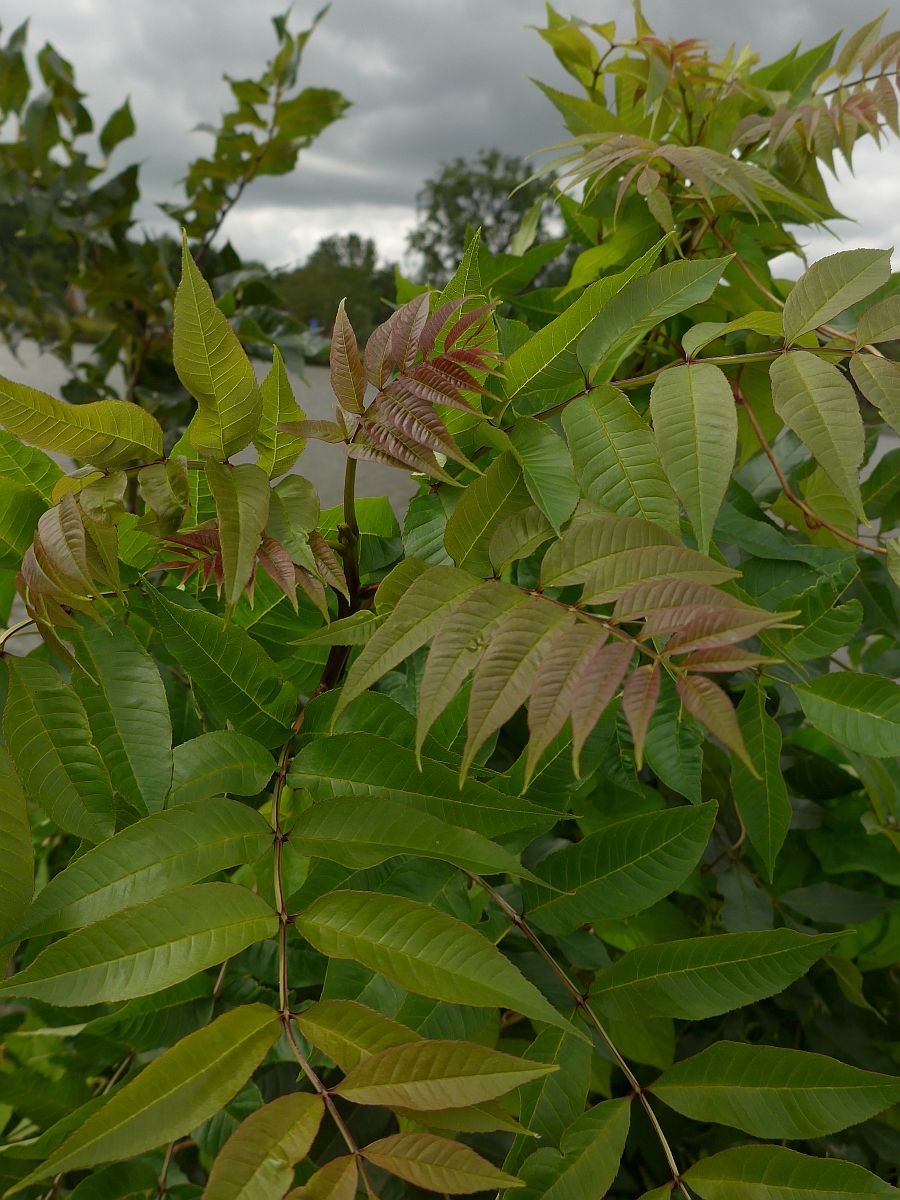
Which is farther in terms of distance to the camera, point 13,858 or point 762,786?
point 762,786

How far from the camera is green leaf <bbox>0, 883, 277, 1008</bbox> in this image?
0.24m

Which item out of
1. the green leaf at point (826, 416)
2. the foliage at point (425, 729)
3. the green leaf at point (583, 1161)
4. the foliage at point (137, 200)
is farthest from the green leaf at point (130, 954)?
the foliage at point (137, 200)

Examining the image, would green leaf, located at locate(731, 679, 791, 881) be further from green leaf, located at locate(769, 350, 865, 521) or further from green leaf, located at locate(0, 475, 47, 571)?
green leaf, located at locate(0, 475, 47, 571)

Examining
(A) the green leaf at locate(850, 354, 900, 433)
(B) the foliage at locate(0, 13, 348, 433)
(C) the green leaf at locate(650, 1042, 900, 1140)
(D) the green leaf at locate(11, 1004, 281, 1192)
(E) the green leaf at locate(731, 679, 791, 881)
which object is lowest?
(C) the green leaf at locate(650, 1042, 900, 1140)

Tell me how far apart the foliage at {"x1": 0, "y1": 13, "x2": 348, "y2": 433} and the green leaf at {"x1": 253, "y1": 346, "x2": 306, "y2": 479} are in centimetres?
76

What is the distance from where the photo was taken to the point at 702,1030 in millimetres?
555

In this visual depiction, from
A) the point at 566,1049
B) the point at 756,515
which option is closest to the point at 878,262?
the point at 756,515

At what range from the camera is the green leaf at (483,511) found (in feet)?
0.98

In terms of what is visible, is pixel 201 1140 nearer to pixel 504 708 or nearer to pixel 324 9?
pixel 504 708

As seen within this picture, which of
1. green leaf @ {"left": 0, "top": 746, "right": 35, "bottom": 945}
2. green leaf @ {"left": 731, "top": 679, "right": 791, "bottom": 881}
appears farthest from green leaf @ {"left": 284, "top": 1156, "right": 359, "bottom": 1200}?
green leaf @ {"left": 731, "top": 679, "right": 791, "bottom": 881}

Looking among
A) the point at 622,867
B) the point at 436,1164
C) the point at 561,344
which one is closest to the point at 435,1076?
the point at 436,1164

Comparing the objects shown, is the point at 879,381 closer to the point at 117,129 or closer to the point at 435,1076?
the point at 435,1076

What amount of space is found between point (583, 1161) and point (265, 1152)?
114 millimetres

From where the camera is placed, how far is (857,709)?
0.36 metres
